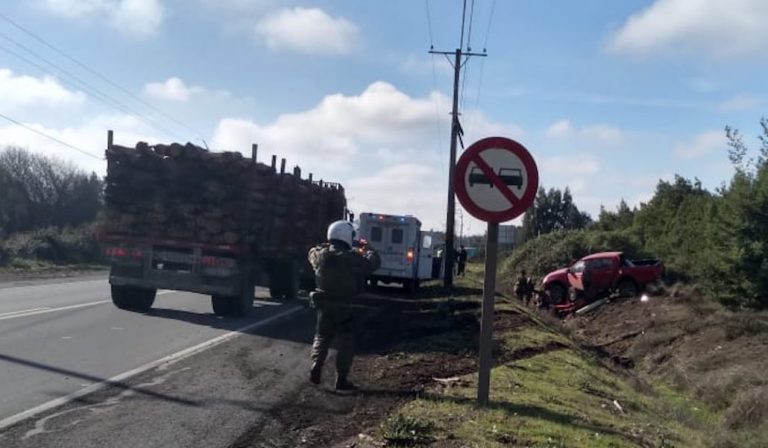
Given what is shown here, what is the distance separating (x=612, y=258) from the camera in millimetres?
30859

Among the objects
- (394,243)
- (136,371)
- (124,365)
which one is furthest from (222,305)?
(394,243)

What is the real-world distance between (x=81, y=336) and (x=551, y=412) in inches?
303

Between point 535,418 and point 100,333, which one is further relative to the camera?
point 100,333

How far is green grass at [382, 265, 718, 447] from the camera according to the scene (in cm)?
732

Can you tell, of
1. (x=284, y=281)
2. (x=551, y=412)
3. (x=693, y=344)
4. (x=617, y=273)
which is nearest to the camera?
(x=551, y=412)

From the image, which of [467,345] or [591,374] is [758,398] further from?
[467,345]

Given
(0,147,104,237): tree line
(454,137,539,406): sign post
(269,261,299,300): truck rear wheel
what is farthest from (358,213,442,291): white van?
(0,147,104,237): tree line

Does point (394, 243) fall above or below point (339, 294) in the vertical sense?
above

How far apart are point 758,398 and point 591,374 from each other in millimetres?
2238

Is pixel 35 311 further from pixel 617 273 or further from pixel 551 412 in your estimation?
pixel 617 273

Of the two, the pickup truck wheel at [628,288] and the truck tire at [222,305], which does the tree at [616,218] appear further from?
the truck tire at [222,305]

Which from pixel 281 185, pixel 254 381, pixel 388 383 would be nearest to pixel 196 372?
pixel 254 381

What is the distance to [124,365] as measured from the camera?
431 inches

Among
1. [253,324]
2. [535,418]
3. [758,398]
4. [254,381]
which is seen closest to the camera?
[535,418]
